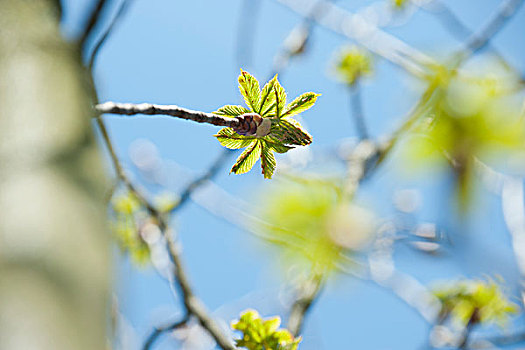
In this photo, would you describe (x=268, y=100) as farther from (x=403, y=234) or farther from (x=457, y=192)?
(x=457, y=192)

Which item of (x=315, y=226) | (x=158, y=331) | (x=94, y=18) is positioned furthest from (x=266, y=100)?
(x=315, y=226)

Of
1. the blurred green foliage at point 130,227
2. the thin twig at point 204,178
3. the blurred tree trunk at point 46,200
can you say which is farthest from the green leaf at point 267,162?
the blurred green foliage at point 130,227

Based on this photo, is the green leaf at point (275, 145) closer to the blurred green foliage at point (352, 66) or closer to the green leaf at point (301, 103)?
the green leaf at point (301, 103)

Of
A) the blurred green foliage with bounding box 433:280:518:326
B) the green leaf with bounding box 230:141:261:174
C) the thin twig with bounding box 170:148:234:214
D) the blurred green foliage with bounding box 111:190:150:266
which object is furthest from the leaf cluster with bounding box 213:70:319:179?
the blurred green foliage with bounding box 433:280:518:326

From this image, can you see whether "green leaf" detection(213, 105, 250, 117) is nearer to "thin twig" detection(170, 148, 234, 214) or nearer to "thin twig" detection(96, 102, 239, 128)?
"thin twig" detection(96, 102, 239, 128)

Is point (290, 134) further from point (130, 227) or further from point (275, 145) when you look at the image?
point (130, 227)

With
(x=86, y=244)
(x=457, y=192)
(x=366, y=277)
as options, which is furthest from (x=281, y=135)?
(x=457, y=192)

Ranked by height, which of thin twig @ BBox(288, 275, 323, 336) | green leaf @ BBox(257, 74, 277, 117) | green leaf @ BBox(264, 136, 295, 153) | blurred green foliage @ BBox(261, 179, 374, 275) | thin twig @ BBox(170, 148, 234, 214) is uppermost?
green leaf @ BBox(257, 74, 277, 117)
